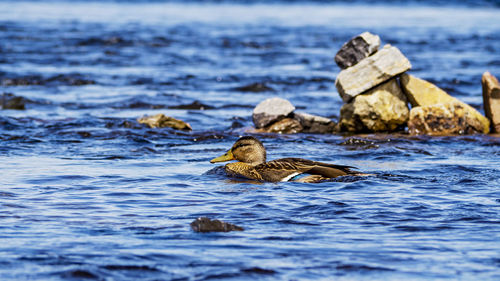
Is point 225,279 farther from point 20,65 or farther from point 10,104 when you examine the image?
point 20,65

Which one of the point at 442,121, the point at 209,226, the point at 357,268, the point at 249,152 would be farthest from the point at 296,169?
the point at 442,121

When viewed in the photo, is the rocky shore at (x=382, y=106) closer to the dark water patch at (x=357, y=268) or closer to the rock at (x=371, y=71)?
the rock at (x=371, y=71)

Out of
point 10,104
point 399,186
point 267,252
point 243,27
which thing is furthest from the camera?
point 243,27

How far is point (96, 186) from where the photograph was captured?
346 inches

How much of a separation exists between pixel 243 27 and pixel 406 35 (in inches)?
322

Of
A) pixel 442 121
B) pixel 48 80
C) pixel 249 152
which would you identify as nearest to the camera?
pixel 249 152

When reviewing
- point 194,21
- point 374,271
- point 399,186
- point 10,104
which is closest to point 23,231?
point 374,271

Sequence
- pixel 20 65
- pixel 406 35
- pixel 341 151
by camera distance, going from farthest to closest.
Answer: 1. pixel 406 35
2. pixel 20 65
3. pixel 341 151

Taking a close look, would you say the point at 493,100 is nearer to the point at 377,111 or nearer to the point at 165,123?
the point at 377,111

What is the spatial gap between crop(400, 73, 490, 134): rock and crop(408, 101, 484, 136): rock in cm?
12

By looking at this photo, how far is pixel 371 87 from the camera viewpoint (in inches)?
517

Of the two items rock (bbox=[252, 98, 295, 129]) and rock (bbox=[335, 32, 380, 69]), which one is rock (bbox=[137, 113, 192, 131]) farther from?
rock (bbox=[335, 32, 380, 69])

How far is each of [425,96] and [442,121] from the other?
0.58m

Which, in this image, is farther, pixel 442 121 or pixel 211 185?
pixel 442 121
